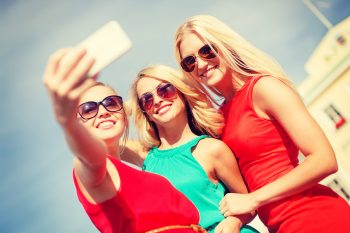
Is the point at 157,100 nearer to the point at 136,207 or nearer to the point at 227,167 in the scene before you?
the point at 227,167

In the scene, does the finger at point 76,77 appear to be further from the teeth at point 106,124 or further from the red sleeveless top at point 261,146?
the red sleeveless top at point 261,146

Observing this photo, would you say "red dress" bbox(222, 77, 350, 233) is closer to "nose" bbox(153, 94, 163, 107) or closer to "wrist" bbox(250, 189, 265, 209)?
"wrist" bbox(250, 189, 265, 209)

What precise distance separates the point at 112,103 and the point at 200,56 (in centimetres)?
108

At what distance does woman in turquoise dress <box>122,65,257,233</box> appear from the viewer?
2850 millimetres

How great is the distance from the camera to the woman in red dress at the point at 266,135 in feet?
7.92

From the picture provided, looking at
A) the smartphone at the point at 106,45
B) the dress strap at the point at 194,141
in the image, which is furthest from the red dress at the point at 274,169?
the smartphone at the point at 106,45

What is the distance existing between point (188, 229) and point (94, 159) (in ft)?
3.14

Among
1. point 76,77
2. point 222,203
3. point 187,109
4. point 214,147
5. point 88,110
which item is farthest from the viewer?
point 187,109

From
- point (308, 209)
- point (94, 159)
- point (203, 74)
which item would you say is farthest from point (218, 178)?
point (94, 159)

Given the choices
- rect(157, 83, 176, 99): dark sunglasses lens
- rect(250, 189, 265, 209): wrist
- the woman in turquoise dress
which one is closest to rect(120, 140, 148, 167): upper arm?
the woman in turquoise dress

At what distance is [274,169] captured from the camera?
2633 millimetres

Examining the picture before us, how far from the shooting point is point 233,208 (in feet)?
8.59

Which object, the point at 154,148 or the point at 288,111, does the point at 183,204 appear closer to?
the point at 288,111

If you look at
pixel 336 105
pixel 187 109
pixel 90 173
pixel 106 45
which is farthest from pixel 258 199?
pixel 336 105
